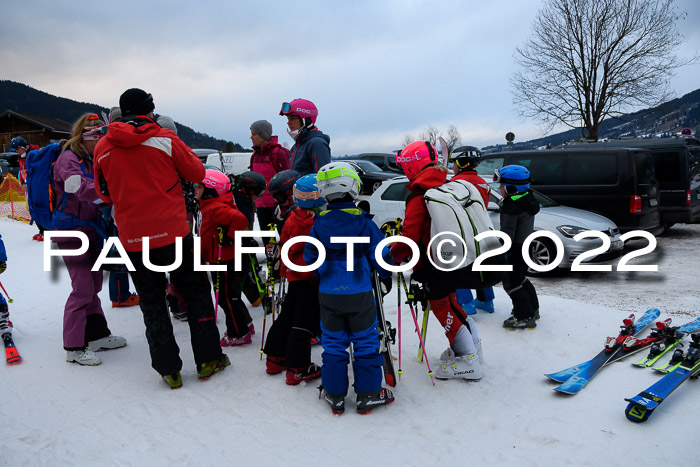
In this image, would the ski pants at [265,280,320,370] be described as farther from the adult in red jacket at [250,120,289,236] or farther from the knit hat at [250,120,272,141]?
the knit hat at [250,120,272,141]

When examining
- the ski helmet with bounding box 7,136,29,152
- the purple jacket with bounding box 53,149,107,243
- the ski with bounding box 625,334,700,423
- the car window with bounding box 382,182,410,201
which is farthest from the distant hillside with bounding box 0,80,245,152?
the ski with bounding box 625,334,700,423

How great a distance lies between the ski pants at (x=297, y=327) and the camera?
3.70 meters

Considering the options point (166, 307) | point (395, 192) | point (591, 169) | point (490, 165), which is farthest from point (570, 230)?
point (166, 307)

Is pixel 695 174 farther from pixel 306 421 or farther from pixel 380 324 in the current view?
pixel 306 421

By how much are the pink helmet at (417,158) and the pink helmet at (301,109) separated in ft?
5.53

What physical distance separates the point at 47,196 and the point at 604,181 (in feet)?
29.5

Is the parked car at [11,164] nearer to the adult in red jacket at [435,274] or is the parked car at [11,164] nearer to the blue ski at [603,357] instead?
the adult in red jacket at [435,274]

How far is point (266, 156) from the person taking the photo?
5.64 m

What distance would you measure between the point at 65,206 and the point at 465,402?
144 inches

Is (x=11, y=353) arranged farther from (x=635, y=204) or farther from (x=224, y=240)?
(x=635, y=204)

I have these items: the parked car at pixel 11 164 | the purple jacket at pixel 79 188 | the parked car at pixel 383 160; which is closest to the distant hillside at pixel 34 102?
the parked car at pixel 11 164

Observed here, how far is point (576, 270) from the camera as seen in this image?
25.0 feet

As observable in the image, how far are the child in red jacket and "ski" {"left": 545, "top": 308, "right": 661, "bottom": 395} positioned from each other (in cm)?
283

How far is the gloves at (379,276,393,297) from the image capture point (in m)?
3.46
